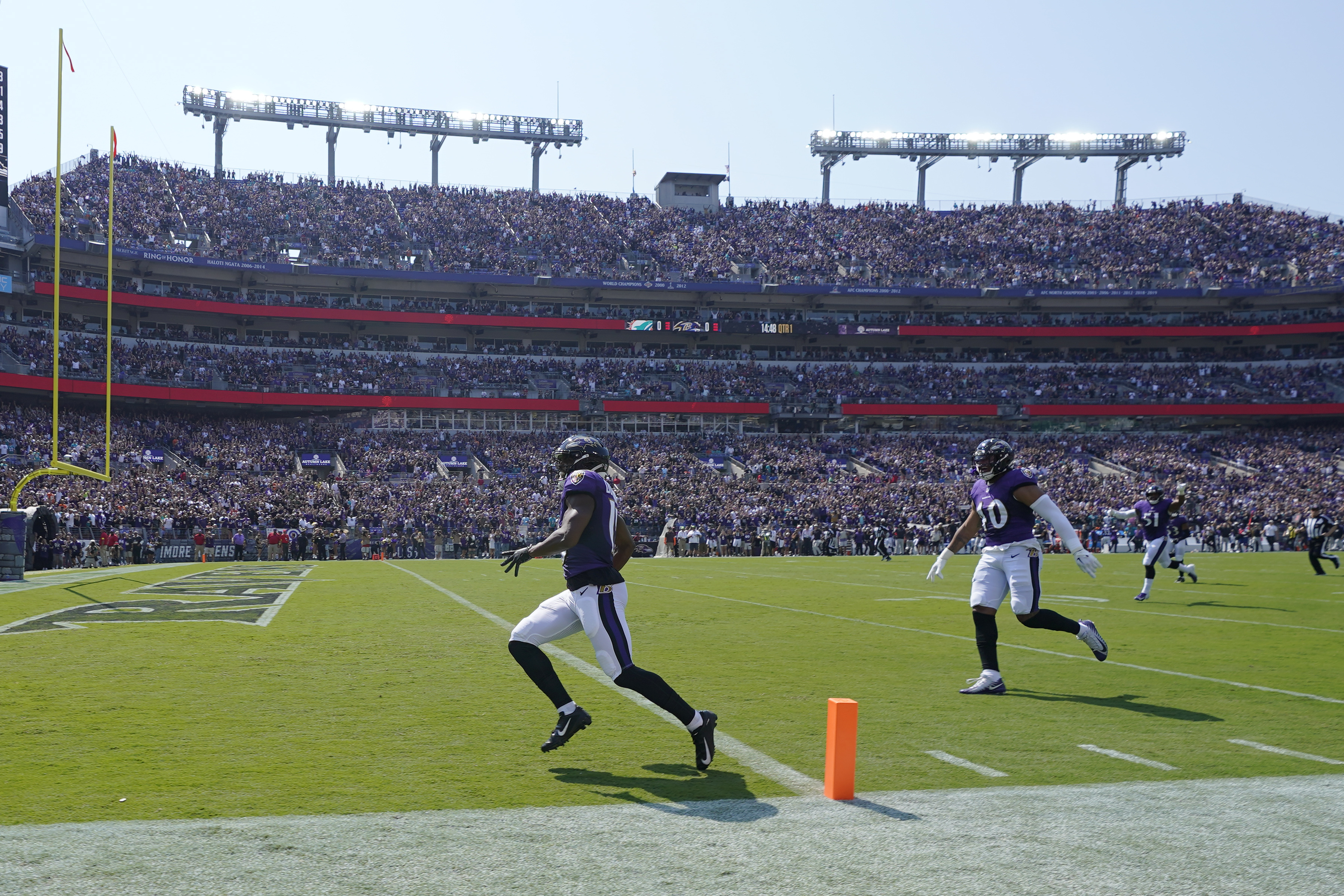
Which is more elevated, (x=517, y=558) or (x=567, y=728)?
(x=517, y=558)

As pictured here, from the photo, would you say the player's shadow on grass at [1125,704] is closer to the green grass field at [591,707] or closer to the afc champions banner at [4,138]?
the green grass field at [591,707]

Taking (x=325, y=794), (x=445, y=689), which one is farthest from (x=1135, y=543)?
(x=325, y=794)

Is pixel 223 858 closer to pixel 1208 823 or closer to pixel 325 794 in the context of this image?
pixel 325 794

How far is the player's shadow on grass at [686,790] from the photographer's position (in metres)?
4.82

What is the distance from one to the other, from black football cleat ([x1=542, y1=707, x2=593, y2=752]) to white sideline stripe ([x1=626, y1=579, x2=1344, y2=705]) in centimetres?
585

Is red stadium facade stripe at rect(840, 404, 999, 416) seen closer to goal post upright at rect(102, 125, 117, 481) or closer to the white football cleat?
goal post upright at rect(102, 125, 117, 481)

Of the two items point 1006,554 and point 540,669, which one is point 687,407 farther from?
point 540,669

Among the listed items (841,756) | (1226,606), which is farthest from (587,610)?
(1226,606)

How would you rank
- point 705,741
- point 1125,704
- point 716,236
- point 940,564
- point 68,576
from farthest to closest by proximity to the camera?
point 716,236 < point 68,576 < point 940,564 < point 1125,704 < point 705,741

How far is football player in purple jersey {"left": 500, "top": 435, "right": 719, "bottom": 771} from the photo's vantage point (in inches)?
225

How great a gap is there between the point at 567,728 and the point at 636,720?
1.30 meters

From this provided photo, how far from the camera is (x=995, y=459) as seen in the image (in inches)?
337

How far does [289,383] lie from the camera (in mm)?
50062

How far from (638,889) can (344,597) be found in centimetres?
1438
